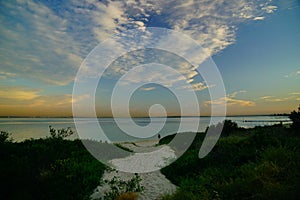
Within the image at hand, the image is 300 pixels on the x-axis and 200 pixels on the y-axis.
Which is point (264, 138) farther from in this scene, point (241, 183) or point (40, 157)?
point (40, 157)

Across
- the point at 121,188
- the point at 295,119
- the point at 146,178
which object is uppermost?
the point at 295,119

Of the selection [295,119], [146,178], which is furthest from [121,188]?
[295,119]

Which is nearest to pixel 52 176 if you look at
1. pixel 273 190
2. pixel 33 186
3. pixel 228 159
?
pixel 33 186

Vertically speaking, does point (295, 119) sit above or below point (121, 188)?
above

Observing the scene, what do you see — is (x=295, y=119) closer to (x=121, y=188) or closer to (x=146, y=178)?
(x=146, y=178)

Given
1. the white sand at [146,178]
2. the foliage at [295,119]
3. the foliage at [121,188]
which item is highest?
the foliage at [295,119]

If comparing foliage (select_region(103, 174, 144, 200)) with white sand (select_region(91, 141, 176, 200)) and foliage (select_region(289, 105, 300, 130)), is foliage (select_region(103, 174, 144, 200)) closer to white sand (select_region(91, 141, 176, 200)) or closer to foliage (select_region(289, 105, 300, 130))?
white sand (select_region(91, 141, 176, 200))

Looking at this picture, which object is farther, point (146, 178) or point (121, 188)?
point (146, 178)

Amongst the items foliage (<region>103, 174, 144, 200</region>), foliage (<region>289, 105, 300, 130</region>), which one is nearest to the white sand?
foliage (<region>103, 174, 144, 200</region>)

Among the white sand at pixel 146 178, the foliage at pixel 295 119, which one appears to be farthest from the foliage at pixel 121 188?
the foliage at pixel 295 119

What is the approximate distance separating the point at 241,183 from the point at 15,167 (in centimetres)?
538

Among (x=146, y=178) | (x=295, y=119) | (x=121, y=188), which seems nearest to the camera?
(x=121, y=188)

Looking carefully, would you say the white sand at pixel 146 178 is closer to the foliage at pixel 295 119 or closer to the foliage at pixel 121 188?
the foliage at pixel 121 188

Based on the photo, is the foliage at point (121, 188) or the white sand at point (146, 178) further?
the white sand at point (146, 178)
